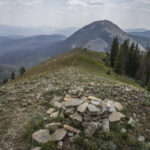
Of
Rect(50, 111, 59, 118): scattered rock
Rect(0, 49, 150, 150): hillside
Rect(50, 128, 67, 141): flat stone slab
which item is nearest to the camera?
Rect(0, 49, 150, 150): hillside

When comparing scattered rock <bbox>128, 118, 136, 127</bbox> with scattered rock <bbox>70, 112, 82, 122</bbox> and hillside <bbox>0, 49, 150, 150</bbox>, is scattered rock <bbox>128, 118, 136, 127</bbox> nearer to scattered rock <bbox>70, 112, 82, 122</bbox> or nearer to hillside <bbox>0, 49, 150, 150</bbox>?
hillside <bbox>0, 49, 150, 150</bbox>

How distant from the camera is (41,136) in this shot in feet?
18.1

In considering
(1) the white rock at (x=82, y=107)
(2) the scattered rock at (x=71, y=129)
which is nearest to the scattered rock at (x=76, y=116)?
(1) the white rock at (x=82, y=107)

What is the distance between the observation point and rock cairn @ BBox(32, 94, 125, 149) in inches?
218

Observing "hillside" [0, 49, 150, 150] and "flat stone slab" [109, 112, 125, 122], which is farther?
"flat stone slab" [109, 112, 125, 122]

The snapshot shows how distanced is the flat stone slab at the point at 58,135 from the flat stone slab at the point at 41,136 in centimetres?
21

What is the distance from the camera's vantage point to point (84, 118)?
6055mm

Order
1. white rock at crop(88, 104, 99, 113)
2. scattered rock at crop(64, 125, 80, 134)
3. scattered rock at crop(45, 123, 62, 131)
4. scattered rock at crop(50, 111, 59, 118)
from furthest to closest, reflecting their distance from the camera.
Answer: scattered rock at crop(50, 111, 59, 118)
white rock at crop(88, 104, 99, 113)
scattered rock at crop(45, 123, 62, 131)
scattered rock at crop(64, 125, 80, 134)

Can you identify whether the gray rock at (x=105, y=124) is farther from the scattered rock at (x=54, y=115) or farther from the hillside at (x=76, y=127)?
the scattered rock at (x=54, y=115)

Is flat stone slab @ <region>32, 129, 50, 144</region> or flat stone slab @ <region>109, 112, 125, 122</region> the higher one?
flat stone slab @ <region>109, 112, 125, 122</region>

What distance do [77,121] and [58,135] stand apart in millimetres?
1063

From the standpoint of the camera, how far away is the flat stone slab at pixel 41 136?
5.35 metres

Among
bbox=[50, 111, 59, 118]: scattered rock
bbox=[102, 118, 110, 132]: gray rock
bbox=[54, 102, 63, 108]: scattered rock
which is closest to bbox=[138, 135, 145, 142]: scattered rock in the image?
bbox=[102, 118, 110, 132]: gray rock

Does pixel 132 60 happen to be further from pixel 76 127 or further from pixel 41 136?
pixel 41 136
